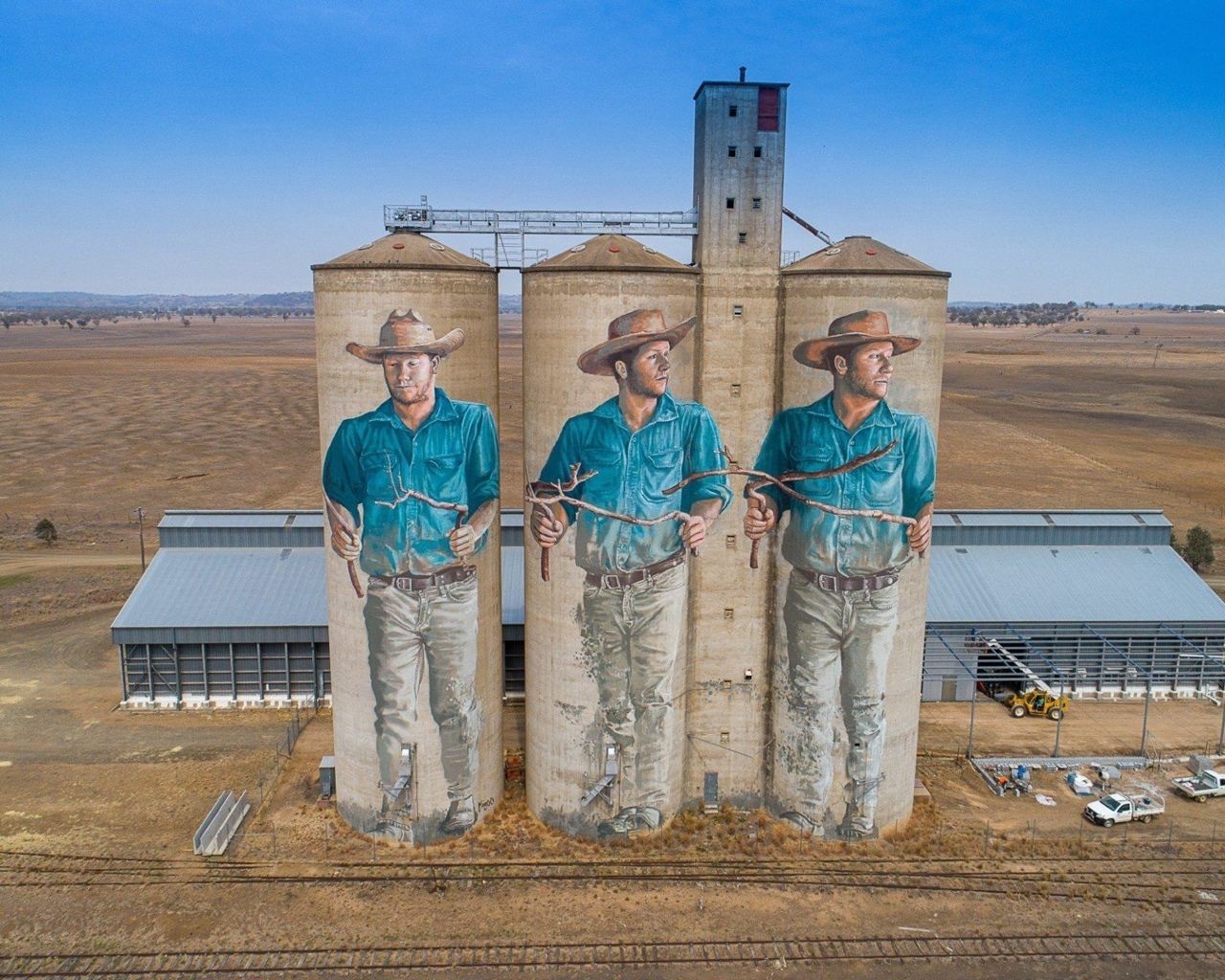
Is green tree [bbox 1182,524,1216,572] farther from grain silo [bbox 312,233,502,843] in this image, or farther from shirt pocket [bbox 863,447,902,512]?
grain silo [bbox 312,233,502,843]

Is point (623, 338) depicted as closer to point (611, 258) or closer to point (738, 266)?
point (611, 258)

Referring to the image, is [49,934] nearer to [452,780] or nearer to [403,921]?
[403,921]

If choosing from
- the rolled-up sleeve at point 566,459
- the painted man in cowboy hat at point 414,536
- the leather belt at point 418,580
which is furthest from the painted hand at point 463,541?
the rolled-up sleeve at point 566,459

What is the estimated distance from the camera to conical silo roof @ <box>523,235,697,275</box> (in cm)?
3103

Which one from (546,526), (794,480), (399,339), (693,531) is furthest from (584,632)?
(399,339)

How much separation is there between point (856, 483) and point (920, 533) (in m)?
3.07


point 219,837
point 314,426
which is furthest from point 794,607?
point 314,426

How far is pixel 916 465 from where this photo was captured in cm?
3184

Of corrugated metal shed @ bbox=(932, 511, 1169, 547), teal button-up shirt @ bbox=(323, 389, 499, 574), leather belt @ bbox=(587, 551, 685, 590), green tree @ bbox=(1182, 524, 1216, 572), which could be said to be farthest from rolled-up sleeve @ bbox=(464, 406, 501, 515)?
green tree @ bbox=(1182, 524, 1216, 572)

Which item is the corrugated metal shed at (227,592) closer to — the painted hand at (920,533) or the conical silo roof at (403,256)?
the conical silo roof at (403,256)

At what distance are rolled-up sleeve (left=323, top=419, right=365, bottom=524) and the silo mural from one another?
5804 millimetres

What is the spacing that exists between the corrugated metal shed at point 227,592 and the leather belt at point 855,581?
80.0 feet

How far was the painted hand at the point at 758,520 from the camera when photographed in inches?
1309

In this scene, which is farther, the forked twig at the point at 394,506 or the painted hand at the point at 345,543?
the painted hand at the point at 345,543
